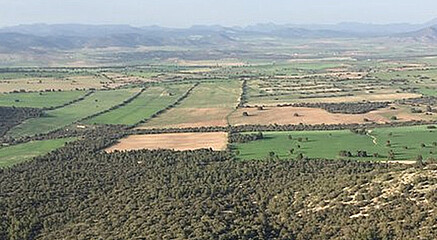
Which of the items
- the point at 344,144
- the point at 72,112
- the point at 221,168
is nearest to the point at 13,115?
the point at 72,112

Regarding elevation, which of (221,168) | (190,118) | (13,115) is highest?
(221,168)

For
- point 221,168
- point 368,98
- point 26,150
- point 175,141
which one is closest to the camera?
point 221,168

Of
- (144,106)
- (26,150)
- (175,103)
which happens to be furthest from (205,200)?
(175,103)

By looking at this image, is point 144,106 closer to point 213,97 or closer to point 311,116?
point 213,97

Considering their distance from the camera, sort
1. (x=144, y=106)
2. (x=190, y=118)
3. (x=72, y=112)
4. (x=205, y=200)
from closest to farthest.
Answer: (x=205, y=200), (x=190, y=118), (x=72, y=112), (x=144, y=106)

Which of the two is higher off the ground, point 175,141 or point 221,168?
point 221,168

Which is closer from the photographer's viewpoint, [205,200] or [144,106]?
[205,200]

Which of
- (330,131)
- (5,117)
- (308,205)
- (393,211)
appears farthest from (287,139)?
(5,117)
